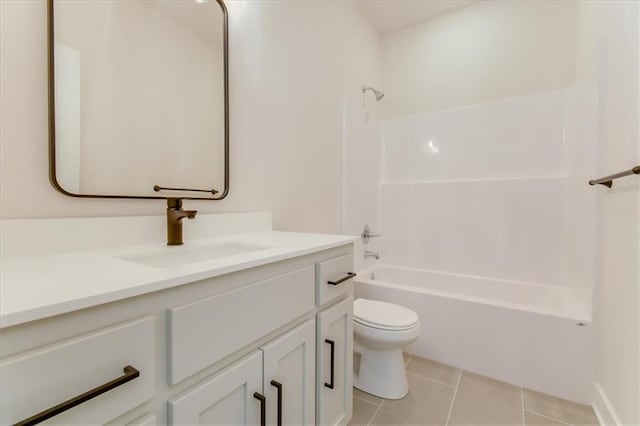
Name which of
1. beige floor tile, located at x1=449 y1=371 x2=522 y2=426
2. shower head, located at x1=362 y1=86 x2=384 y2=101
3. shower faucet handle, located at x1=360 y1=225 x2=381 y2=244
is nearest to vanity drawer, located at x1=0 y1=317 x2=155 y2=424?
beige floor tile, located at x1=449 y1=371 x2=522 y2=426

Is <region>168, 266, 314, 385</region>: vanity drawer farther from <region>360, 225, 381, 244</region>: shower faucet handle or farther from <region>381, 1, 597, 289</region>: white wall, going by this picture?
<region>381, 1, 597, 289</region>: white wall

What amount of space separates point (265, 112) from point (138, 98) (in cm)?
65

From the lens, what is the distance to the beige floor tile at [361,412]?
1388mm

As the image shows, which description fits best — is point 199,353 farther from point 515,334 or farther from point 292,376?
point 515,334

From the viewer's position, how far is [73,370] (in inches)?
18.0

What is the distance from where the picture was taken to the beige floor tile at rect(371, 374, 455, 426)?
1395mm

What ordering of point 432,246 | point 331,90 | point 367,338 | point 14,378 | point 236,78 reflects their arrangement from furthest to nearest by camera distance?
point 432,246
point 331,90
point 367,338
point 236,78
point 14,378

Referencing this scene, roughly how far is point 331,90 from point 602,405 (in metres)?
2.34

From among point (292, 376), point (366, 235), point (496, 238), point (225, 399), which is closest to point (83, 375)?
point (225, 399)

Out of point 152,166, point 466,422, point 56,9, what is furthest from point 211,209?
point 466,422

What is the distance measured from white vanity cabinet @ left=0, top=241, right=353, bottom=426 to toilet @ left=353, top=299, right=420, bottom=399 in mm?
421

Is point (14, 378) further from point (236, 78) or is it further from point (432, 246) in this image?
point (432, 246)

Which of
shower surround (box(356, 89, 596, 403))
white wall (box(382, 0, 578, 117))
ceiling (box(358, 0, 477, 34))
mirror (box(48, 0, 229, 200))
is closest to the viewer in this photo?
mirror (box(48, 0, 229, 200))

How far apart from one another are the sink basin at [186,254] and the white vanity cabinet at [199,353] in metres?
0.29
